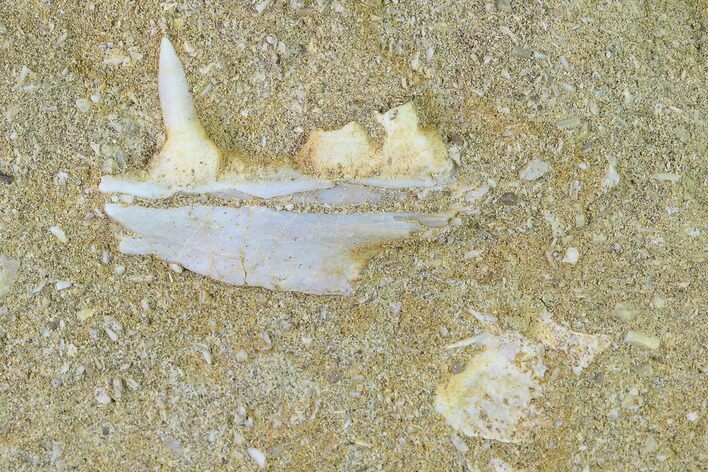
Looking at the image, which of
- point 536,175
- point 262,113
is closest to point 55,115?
point 262,113

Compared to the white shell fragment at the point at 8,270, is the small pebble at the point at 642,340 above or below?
below

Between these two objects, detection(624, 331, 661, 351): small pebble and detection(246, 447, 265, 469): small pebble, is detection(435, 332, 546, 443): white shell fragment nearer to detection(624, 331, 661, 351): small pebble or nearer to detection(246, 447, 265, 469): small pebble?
detection(624, 331, 661, 351): small pebble

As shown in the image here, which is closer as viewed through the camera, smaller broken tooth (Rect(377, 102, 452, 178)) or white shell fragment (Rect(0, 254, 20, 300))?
smaller broken tooth (Rect(377, 102, 452, 178))

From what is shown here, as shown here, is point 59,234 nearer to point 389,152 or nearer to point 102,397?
point 102,397

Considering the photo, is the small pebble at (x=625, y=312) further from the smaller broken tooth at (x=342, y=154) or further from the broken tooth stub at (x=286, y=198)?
the smaller broken tooth at (x=342, y=154)

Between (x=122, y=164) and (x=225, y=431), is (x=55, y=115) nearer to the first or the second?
(x=122, y=164)

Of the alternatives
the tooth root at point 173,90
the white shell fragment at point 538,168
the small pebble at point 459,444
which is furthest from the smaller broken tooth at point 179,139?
the small pebble at point 459,444

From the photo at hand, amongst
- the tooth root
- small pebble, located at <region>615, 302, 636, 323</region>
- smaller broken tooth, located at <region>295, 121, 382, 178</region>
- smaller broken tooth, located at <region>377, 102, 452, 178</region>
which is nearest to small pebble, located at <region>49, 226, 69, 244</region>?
the tooth root
